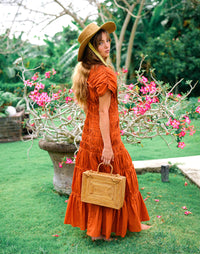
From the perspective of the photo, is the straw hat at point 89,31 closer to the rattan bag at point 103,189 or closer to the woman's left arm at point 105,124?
the woman's left arm at point 105,124

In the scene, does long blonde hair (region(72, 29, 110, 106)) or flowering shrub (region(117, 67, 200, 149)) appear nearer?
long blonde hair (region(72, 29, 110, 106))

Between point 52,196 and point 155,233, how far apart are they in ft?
4.92

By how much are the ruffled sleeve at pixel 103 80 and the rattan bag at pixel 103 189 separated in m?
0.61

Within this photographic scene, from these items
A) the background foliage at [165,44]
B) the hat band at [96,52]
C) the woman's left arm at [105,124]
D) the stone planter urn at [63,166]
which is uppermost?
the background foliage at [165,44]

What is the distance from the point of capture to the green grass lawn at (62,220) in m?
2.28

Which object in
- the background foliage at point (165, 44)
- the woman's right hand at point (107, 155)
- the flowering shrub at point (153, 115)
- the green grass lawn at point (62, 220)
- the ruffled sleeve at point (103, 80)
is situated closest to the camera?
the ruffled sleeve at point (103, 80)

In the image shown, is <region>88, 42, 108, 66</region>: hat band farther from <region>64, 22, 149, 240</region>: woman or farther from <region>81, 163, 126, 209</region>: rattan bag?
<region>81, 163, 126, 209</region>: rattan bag

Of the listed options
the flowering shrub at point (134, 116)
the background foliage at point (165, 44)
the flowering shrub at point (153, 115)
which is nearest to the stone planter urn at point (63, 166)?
the flowering shrub at point (134, 116)

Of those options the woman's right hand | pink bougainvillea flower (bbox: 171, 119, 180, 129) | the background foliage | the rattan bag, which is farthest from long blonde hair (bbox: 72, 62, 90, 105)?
the background foliage

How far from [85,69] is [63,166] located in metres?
1.55

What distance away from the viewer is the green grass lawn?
2.28 metres

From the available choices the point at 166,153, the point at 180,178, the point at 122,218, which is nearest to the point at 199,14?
the point at 166,153

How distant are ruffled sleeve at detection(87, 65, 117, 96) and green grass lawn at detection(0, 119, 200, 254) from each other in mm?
1325

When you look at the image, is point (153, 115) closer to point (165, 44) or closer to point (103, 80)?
point (103, 80)
